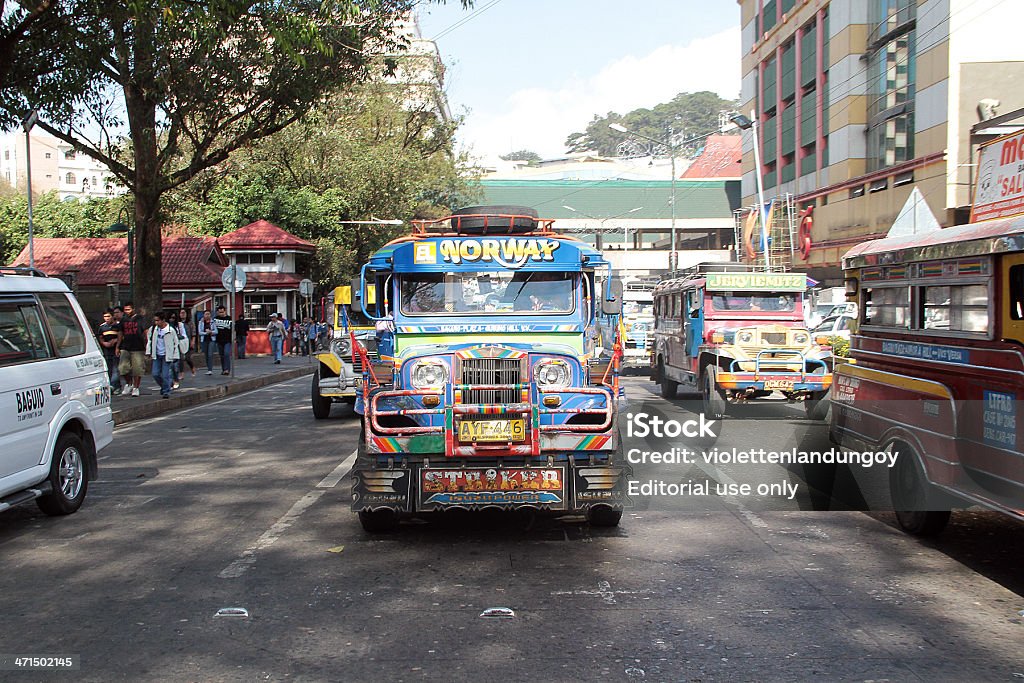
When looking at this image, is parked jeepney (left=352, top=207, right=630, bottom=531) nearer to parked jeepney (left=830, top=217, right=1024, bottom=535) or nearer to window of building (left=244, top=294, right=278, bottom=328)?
parked jeepney (left=830, top=217, right=1024, bottom=535)

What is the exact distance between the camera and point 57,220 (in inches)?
1972

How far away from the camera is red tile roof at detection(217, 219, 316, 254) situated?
39719 mm

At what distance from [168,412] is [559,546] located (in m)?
13.1

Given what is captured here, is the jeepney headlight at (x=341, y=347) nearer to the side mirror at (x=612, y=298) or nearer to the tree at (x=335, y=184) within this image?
the side mirror at (x=612, y=298)

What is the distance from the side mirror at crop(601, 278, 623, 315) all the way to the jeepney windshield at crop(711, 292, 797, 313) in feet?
25.4

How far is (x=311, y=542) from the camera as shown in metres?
7.69

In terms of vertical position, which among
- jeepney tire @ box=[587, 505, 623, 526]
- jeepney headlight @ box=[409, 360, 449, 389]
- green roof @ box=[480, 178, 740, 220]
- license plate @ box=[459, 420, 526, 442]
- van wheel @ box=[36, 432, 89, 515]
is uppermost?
green roof @ box=[480, 178, 740, 220]

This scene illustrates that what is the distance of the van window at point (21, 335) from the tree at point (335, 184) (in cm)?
3461

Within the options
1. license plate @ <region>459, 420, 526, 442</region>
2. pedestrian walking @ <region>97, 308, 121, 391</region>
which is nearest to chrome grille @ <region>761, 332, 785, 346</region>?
license plate @ <region>459, 420, 526, 442</region>

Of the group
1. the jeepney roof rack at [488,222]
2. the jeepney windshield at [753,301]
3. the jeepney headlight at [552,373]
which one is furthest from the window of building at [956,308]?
the jeepney windshield at [753,301]

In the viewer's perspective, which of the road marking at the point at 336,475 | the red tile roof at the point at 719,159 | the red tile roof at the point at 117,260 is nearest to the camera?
the road marking at the point at 336,475

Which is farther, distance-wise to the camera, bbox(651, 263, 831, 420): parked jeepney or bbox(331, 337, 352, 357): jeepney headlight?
bbox(331, 337, 352, 357): jeepney headlight

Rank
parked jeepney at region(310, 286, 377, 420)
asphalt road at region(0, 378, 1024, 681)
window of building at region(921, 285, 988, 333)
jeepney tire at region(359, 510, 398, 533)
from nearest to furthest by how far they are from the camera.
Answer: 1. asphalt road at region(0, 378, 1024, 681)
2. window of building at region(921, 285, 988, 333)
3. jeepney tire at region(359, 510, 398, 533)
4. parked jeepney at region(310, 286, 377, 420)

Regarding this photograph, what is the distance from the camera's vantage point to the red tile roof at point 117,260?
38125 mm
